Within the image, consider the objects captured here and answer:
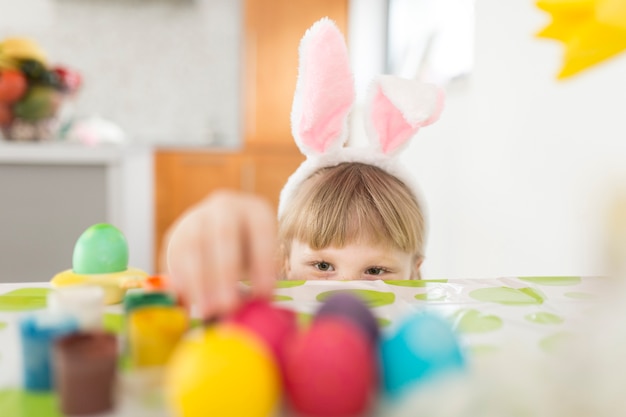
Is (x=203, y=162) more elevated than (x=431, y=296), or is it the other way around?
(x=203, y=162)

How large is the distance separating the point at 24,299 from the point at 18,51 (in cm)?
103

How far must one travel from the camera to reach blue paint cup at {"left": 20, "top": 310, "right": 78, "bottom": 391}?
333mm

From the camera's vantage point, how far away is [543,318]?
1.63ft

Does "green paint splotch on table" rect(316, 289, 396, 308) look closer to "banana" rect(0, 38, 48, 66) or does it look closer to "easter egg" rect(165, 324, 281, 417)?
"easter egg" rect(165, 324, 281, 417)

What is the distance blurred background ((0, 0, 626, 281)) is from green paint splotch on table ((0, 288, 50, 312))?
1.59 ft

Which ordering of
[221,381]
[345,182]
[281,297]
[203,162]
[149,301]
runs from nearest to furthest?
1. [221,381]
2. [149,301]
3. [281,297]
4. [345,182]
5. [203,162]

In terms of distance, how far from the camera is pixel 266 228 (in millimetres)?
342

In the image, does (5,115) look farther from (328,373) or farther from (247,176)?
(247,176)

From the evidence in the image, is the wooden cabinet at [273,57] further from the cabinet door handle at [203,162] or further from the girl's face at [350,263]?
the girl's face at [350,263]

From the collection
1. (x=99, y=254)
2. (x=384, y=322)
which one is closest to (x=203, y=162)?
(x=99, y=254)

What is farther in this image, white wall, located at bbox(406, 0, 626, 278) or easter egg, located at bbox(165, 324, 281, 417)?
white wall, located at bbox(406, 0, 626, 278)

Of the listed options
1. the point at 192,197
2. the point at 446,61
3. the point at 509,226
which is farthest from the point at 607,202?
the point at 192,197

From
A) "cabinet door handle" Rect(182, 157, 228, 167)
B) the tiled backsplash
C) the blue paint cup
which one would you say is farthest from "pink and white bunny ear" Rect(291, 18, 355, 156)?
the tiled backsplash

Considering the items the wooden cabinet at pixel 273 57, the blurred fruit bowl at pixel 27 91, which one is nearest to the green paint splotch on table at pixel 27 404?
the blurred fruit bowl at pixel 27 91
